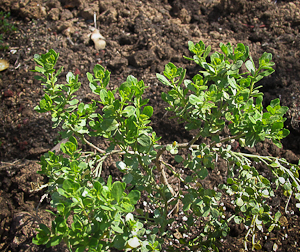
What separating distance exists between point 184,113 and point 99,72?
0.56m

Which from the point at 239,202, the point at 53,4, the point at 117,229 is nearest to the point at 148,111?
the point at 117,229

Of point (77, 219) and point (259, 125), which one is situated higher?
point (259, 125)

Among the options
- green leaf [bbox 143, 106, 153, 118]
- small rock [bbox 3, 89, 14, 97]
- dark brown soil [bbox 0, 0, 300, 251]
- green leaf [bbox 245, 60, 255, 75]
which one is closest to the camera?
green leaf [bbox 143, 106, 153, 118]

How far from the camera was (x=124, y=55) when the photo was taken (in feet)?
10.2

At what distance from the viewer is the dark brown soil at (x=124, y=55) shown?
7.30ft

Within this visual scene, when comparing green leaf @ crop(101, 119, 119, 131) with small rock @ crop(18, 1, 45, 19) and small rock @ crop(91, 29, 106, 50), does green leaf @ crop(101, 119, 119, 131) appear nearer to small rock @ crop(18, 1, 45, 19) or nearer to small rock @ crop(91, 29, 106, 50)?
small rock @ crop(91, 29, 106, 50)

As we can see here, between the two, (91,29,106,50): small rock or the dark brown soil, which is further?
(91,29,106,50): small rock

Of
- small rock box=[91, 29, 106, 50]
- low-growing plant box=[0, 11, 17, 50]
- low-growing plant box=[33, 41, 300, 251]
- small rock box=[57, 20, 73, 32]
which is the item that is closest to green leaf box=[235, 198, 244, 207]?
low-growing plant box=[33, 41, 300, 251]

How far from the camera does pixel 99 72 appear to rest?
131cm

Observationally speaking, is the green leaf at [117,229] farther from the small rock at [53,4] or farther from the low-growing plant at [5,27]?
the small rock at [53,4]

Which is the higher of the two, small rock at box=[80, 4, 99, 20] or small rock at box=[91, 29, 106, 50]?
small rock at box=[80, 4, 99, 20]

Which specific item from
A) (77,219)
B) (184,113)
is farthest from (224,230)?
(77,219)

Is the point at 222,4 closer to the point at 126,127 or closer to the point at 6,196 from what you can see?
the point at 126,127

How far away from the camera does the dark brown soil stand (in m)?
2.23
